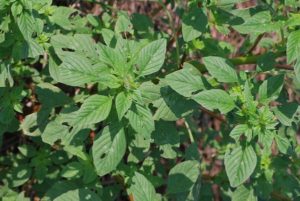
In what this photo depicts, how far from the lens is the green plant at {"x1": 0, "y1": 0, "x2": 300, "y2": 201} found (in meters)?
1.58

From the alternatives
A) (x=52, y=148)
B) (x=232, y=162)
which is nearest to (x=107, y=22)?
(x=52, y=148)

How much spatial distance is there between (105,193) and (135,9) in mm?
1520

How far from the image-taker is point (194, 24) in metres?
1.81

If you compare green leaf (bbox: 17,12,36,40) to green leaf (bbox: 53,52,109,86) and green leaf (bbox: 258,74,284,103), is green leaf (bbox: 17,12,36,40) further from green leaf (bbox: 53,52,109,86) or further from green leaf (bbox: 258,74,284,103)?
green leaf (bbox: 258,74,284,103)

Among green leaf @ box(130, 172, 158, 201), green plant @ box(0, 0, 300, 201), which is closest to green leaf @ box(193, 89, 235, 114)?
green plant @ box(0, 0, 300, 201)

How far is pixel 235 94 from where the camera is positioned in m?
1.65

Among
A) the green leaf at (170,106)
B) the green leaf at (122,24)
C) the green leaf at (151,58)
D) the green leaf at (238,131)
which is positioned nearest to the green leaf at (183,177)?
the green leaf at (170,106)

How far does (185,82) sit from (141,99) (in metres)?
0.24

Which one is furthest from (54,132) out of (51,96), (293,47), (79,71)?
(293,47)

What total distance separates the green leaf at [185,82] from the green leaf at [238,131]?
0.67ft

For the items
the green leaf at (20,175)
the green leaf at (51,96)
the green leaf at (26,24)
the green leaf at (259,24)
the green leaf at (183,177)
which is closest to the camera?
the green leaf at (26,24)

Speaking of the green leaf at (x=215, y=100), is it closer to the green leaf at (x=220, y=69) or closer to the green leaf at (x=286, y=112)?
the green leaf at (x=220, y=69)

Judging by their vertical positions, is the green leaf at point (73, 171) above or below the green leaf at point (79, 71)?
below

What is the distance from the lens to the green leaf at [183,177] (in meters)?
1.89
